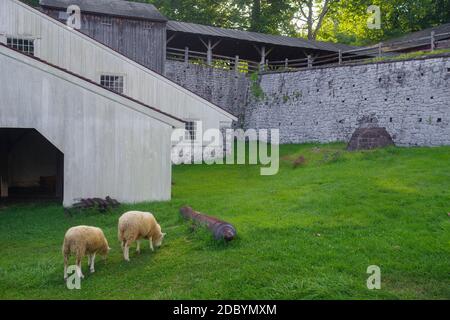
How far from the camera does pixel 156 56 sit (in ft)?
90.0

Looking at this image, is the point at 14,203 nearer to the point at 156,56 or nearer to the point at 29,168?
the point at 29,168

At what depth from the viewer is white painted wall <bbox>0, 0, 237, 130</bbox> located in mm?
20984

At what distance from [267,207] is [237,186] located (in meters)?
5.18

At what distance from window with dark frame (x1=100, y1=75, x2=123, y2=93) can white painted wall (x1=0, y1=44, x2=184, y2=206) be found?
7.43 metres

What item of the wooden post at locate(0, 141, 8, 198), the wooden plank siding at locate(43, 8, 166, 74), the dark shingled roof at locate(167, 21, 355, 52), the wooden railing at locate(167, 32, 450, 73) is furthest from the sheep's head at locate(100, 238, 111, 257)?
the dark shingled roof at locate(167, 21, 355, 52)

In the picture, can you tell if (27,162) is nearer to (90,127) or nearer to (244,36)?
(90,127)

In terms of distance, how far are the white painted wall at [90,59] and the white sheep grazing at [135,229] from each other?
45.0 feet

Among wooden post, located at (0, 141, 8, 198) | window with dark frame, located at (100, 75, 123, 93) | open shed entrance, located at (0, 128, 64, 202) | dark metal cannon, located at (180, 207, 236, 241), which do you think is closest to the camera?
dark metal cannon, located at (180, 207, 236, 241)

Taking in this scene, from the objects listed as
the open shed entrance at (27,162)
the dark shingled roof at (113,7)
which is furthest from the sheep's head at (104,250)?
the dark shingled roof at (113,7)

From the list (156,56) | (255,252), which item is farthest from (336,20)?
(255,252)

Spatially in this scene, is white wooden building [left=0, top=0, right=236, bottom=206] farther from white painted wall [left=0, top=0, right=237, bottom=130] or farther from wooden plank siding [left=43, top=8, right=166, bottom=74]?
wooden plank siding [left=43, top=8, right=166, bottom=74]

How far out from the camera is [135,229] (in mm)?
9414
